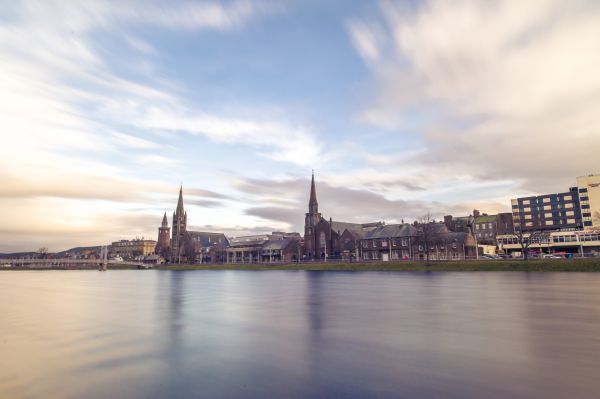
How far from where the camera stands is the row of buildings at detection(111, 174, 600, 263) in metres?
112

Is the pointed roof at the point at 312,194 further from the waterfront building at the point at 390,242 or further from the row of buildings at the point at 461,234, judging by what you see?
the waterfront building at the point at 390,242

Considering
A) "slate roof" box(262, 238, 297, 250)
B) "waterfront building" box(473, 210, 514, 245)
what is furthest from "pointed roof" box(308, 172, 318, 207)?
"waterfront building" box(473, 210, 514, 245)

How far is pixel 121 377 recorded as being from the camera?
39.0 ft

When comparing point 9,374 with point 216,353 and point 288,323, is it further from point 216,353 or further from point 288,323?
point 288,323

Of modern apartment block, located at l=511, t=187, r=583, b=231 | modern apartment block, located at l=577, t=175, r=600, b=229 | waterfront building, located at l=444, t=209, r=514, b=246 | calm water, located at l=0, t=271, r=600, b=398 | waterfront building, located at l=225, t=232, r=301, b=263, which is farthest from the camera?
waterfront building, located at l=225, t=232, r=301, b=263

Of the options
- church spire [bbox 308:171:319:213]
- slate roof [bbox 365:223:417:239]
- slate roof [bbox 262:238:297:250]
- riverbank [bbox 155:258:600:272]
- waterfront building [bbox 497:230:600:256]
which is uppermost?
church spire [bbox 308:171:319:213]

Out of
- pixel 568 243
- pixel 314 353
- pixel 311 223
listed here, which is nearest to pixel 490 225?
pixel 568 243

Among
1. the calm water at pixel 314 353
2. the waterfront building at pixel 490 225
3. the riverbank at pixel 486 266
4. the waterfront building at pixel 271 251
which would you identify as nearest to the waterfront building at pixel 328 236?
the waterfront building at pixel 271 251

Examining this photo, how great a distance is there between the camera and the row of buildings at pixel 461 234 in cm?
11206

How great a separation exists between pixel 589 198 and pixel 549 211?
20481mm

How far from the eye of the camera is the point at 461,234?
11288cm

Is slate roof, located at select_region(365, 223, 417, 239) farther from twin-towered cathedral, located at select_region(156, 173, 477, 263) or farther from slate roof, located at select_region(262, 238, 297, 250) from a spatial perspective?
slate roof, located at select_region(262, 238, 297, 250)

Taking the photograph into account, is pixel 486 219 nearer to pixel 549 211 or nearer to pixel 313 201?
pixel 549 211

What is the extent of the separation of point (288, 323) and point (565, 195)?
176047 mm
